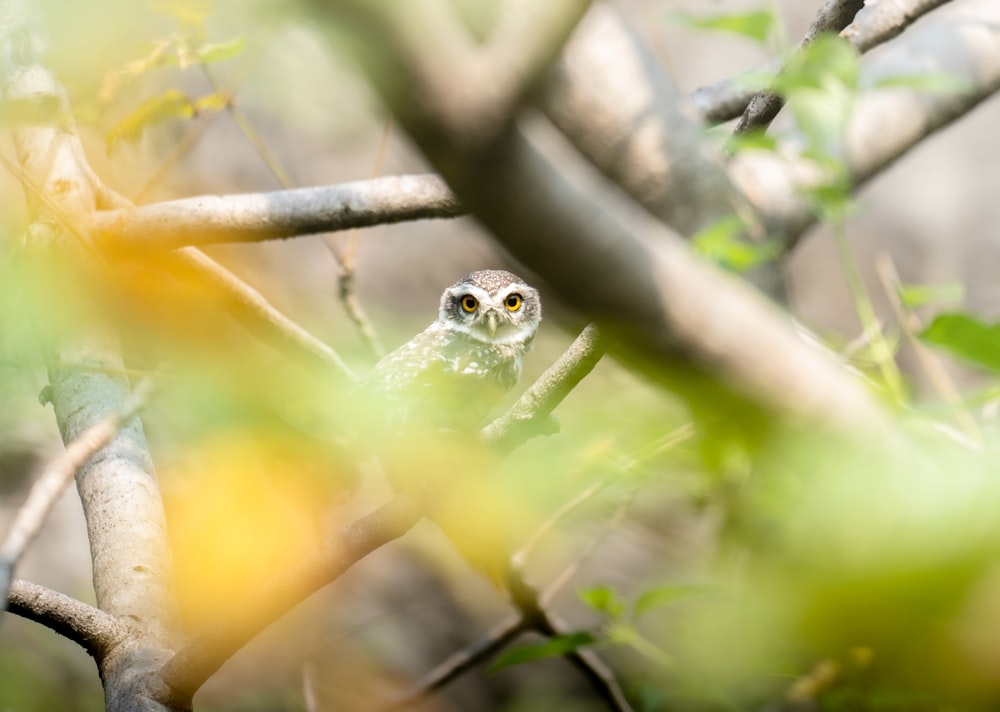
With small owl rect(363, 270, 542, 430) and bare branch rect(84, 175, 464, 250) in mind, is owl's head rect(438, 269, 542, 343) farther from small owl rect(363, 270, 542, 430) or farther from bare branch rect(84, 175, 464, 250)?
bare branch rect(84, 175, 464, 250)

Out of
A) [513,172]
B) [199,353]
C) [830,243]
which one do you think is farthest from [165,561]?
[830,243]

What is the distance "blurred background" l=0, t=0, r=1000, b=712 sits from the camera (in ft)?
3.12

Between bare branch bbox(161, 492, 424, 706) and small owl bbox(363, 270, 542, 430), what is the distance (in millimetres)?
128

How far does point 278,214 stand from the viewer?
1.47 m

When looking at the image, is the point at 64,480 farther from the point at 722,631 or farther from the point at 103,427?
the point at 722,631

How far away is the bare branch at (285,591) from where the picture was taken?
876 millimetres

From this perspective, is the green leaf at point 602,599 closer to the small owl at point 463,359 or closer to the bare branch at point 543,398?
the small owl at point 463,359

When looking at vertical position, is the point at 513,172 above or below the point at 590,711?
above

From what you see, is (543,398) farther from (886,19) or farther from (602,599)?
(886,19)

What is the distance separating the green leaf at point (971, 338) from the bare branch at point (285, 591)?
0.51 m

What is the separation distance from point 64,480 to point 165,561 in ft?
1.89

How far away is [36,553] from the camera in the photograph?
2559mm

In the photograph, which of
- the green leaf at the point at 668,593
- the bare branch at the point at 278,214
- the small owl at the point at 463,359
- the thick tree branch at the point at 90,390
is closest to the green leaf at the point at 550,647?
the green leaf at the point at 668,593

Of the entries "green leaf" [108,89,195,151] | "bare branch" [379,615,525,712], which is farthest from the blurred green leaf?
"bare branch" [379,615,525,712]
